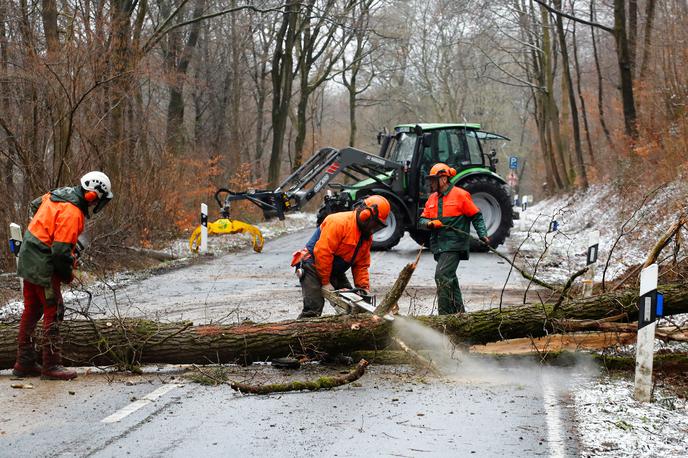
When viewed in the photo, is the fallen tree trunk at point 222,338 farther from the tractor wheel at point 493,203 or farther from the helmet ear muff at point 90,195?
the tractor wheel at point 493,203

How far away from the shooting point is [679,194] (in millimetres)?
15523

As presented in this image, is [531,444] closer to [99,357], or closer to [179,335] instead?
[179,335]

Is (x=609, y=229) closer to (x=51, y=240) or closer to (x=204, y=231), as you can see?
(x=204, y=231)

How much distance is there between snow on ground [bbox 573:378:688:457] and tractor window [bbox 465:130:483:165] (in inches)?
476

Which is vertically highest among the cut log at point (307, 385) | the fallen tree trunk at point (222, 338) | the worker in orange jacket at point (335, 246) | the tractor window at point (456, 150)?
the tractor window at point (456, 150)

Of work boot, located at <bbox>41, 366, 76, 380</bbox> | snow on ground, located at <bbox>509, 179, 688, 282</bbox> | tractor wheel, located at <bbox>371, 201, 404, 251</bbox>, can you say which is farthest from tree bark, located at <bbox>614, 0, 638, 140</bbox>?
work boot, located at <bbox>41, 366, 76, 380</bbox>

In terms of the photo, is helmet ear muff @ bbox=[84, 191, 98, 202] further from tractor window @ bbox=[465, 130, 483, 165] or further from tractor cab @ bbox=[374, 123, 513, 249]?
tractor window @ bbox=[465, 130, 483, 165]

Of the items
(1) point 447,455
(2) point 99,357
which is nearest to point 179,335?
(2) point 99,357

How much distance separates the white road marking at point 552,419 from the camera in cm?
512

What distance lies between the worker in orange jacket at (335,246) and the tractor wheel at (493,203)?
10.2 m

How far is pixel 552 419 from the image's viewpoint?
19.1ft

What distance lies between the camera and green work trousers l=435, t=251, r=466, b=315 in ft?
30.2

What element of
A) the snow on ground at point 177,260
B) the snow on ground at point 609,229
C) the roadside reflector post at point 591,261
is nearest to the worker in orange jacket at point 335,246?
the snow on ground at point 609,229

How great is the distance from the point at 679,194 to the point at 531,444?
38.6 ft
